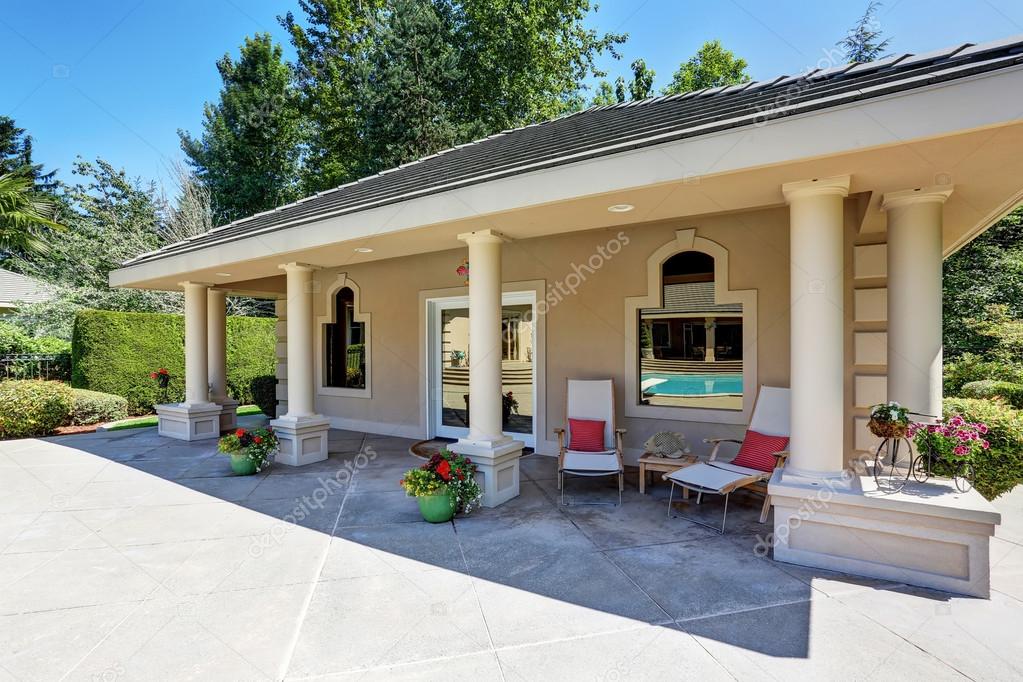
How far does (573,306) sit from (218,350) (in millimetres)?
7408

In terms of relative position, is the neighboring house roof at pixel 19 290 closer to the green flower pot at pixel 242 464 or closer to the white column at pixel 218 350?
the white column at pixel 218 350

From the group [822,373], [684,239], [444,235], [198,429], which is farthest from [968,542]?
[198,429]

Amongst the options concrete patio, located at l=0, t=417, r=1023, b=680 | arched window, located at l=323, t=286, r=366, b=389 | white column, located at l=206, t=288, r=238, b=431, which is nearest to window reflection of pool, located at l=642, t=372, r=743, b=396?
concrete patio, located at l=0, t=417, r=1023, b=680

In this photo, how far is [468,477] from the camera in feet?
15.6

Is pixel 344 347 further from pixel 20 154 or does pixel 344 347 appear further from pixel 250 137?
pixel 20 154

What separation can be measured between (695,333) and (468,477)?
3.33 m

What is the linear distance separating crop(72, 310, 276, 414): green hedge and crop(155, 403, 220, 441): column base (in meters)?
4.09

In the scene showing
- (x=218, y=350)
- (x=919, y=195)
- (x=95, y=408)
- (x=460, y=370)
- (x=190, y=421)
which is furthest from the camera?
(x=95, y=408)

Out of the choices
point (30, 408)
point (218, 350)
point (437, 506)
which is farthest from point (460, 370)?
point (30, 408)

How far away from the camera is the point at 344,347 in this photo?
32.1 ft

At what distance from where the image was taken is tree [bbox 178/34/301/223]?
63.9ft

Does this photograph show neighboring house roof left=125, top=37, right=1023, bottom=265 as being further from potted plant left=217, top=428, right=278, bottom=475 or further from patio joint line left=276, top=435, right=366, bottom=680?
patio joint line left=276, top=435, right=366, bottom=680

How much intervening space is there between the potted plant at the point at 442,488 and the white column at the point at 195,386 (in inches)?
249

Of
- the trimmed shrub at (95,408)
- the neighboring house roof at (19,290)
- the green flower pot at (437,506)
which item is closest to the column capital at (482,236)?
the green flower pot at (437,506)
